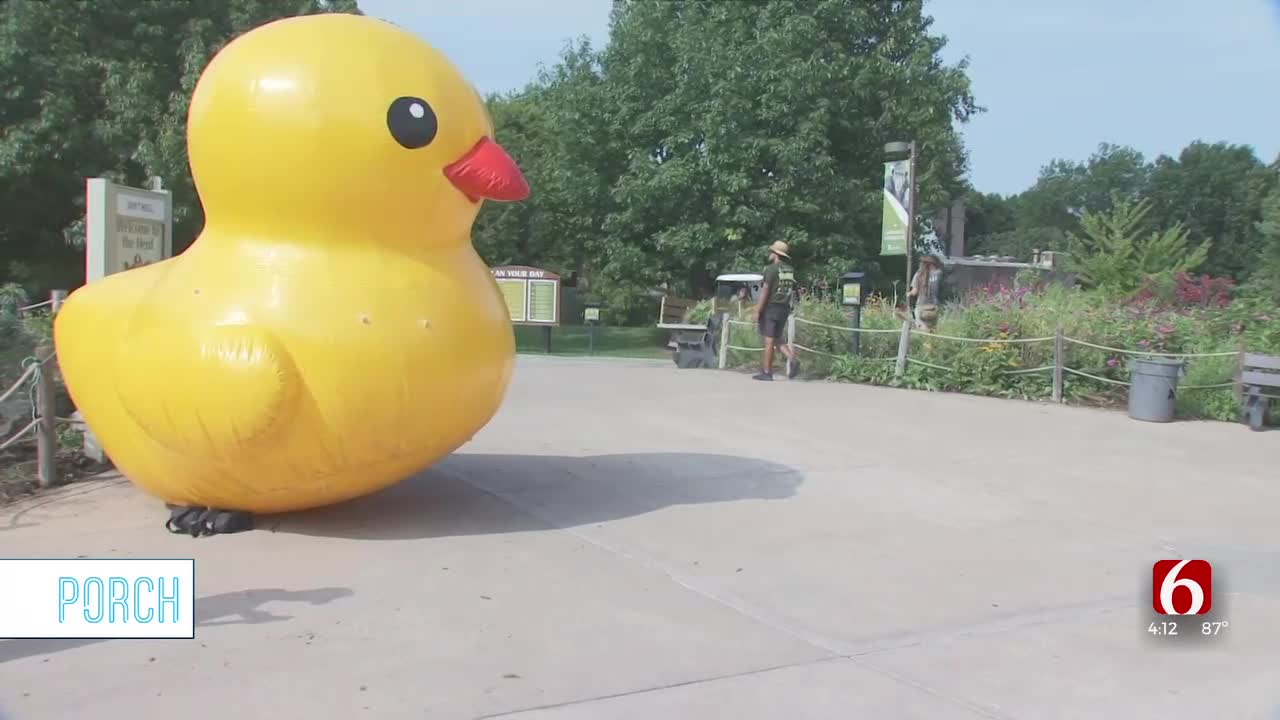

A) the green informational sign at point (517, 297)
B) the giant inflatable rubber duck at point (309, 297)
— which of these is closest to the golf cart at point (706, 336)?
the green informational sign at point (517, 297)

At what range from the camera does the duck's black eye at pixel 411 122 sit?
5.75 m

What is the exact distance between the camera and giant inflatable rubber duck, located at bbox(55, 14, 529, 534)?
551cm

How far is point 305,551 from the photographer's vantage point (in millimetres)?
5879

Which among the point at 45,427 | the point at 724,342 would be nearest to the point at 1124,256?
the point at 724,342

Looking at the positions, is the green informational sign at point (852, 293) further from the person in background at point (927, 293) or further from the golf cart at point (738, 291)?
the golf cart at point (738, 291)

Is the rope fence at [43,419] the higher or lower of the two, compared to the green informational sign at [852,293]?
lower

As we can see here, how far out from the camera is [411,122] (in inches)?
227

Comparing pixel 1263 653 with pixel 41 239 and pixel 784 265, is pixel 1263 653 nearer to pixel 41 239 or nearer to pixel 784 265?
pixel 784 265

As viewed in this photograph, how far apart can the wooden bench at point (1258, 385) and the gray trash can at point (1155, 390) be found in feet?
2.25

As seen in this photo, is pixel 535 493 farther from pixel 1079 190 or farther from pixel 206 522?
pixel 1079 190

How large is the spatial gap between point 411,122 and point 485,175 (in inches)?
20.2

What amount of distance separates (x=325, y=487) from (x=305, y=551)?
0.37 m

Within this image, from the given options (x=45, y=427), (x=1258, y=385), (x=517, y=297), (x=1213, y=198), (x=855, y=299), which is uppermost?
(x=1213, y=198)

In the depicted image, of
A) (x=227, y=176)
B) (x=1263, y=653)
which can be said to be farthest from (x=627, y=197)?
(x=1263, y=653)
